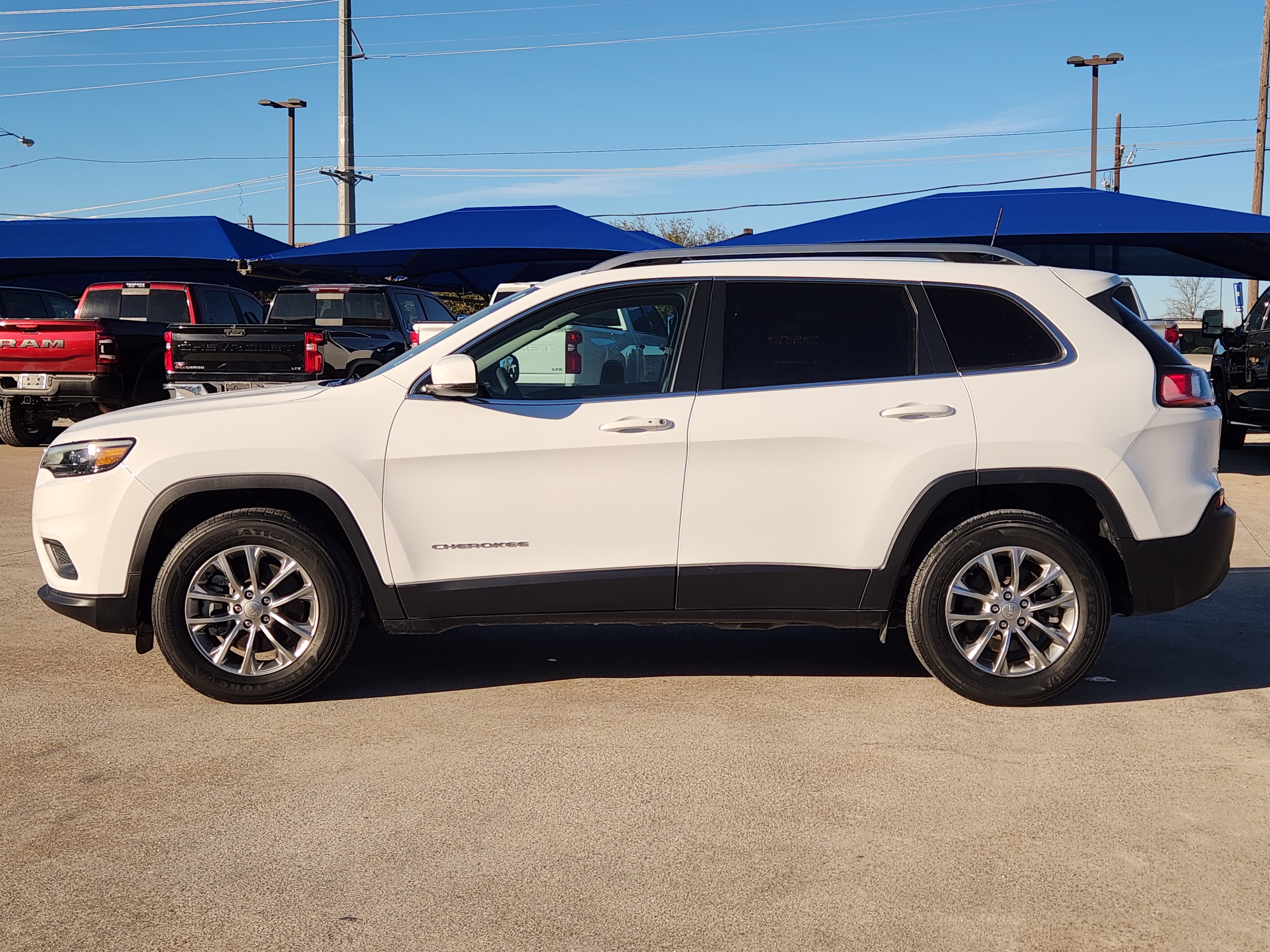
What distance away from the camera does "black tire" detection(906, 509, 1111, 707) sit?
16.7 feet

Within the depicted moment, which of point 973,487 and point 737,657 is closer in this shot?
point 973,487

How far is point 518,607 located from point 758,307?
1.58m

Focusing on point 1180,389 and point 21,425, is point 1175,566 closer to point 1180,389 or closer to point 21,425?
point 1180,389

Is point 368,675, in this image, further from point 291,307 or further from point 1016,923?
point 291,307

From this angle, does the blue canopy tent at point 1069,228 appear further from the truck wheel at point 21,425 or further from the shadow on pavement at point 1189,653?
the truck wheel at point 21,425

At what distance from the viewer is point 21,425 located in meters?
15.7

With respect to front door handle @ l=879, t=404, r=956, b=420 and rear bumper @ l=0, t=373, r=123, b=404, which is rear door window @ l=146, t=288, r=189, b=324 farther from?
front door handle @ l=879, t=404, r=956, b=420

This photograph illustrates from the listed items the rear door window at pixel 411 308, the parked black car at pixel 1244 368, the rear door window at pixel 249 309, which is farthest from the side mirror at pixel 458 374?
the rear door window at pixel 249 309

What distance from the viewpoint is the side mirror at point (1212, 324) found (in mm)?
14188

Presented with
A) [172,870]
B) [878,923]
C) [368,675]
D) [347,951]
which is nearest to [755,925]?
[878,923]

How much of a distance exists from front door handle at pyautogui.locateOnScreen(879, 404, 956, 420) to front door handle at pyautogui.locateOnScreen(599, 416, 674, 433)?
87 centimetres

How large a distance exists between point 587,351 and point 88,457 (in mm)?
2076

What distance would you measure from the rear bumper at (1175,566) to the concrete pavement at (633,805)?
1.51 feet

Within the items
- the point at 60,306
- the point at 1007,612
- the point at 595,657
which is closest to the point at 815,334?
the point at 1007,612
